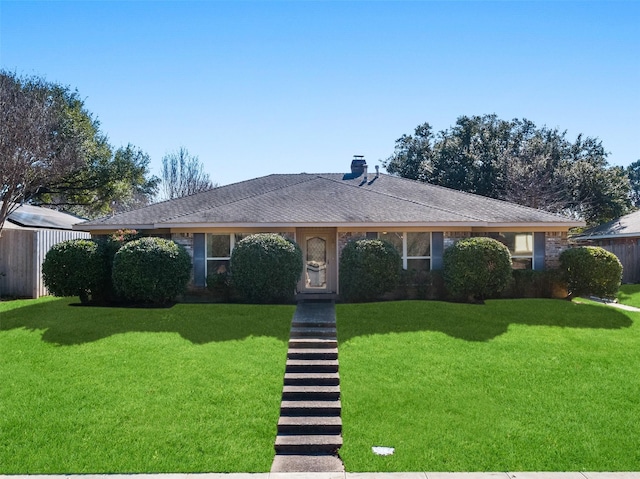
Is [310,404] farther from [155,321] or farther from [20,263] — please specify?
[20,263]

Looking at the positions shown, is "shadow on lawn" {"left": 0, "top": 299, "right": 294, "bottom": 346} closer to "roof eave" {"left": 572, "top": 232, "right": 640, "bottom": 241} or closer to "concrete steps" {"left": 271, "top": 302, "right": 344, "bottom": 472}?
"concrete steps" {"left": 271, "top": 302, "right": 344, "bottom": 472}

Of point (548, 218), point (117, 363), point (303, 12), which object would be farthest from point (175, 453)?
point (548, 218)

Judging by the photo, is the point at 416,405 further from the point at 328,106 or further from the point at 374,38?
the point at 328,106

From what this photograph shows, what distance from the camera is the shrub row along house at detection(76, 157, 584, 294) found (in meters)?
14.5

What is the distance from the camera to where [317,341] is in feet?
33.2

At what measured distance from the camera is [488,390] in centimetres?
818

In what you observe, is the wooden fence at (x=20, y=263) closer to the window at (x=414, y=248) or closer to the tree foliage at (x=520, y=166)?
the window at (x=414, y=248)

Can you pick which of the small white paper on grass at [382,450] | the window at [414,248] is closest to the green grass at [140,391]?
the small white paper on grass at [382,450]

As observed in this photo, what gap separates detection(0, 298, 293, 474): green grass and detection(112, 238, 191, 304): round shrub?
942 mm

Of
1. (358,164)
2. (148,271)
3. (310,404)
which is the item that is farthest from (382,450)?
(358,164)

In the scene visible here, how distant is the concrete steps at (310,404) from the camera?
6.72m

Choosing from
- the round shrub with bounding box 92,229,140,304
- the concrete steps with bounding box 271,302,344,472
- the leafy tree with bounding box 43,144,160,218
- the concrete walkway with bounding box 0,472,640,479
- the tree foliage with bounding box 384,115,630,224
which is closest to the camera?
the concrete walkway with bounding box 0,472,640,479

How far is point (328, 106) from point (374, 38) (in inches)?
178

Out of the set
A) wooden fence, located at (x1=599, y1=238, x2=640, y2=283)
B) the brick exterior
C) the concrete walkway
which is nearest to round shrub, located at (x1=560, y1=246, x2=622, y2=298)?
the brick exterior
